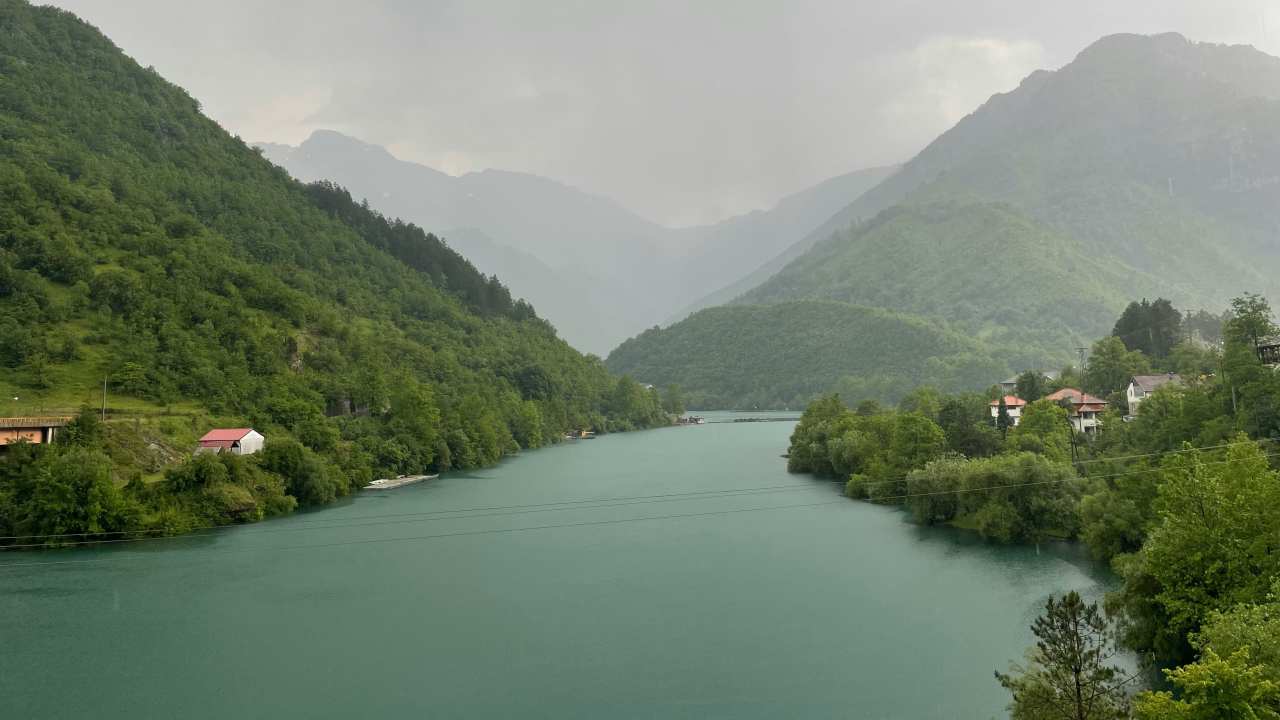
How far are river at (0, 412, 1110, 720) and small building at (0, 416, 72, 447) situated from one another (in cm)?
901

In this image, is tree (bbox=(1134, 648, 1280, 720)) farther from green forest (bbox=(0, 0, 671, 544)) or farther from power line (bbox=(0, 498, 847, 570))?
green forest (bbox=(0, 0, 671, 544))

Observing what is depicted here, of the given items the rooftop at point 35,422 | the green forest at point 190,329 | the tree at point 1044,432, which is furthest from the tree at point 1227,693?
the rooftop at point 35,422

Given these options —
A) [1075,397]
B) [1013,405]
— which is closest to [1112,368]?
[1075,397]

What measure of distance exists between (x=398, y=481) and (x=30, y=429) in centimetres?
2699

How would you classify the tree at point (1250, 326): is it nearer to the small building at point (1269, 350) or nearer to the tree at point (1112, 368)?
the small building at point (1269, 350)

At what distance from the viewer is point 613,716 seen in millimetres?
22422

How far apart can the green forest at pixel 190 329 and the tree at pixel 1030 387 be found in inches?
2151

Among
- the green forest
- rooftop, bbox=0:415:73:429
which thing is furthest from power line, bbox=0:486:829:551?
rooftop, bbox=0:415:73:429

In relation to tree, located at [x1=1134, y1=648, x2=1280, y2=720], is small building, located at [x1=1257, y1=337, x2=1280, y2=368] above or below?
above

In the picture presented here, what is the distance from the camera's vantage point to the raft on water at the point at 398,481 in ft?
212

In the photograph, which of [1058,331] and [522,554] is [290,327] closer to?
[522,554]

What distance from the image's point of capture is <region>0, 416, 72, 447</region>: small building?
4438 cm

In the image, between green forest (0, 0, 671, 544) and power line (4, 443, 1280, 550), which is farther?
green forest (0, 0, 671, 544)

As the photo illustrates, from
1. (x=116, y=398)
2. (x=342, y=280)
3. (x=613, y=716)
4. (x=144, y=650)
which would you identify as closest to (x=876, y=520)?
(x=613, y=716)
